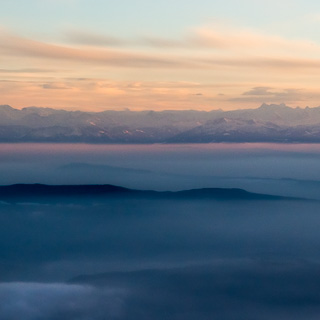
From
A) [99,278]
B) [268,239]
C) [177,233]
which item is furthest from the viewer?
[177,233]

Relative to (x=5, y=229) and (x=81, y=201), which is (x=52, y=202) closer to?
(x=81, y=201)

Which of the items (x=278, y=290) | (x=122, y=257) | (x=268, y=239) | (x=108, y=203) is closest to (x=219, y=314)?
(x=278, y=290)

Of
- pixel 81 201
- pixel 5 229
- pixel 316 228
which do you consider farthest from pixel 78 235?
pixel 316 228

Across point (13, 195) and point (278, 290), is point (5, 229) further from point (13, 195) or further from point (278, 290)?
point (278, 290)

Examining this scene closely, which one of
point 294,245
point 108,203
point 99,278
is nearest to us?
point 99,278

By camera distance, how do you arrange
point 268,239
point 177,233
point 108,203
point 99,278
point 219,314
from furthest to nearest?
point 108,203, point 177,233, point 268,239, point 99,278, point 219,314

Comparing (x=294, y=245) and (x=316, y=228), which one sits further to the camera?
(x=316, y=228)

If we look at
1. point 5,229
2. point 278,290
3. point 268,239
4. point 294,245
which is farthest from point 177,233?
point 278,290

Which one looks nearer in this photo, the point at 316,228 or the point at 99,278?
the point at 99,278

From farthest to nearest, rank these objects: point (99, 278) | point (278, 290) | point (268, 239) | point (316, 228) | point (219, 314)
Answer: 1. point (316, 228)
2. point (268, 239)
3. point (99, 278)
4. point (278, 290)
5. point (219, 314)
